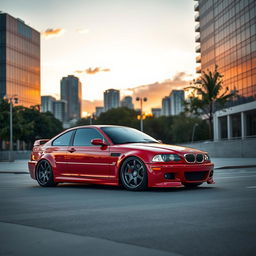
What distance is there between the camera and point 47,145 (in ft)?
42.0

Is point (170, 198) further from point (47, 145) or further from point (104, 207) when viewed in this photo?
point (47, 145)

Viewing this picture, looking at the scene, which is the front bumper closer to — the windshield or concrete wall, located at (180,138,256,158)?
the windshield

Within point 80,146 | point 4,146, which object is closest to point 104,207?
point 80,146

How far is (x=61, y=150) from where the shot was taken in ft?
40.3

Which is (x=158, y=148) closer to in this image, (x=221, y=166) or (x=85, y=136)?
(x=85, y=136)

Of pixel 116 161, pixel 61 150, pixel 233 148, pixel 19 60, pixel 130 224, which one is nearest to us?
pixel 130 224

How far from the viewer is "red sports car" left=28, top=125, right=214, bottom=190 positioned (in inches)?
404

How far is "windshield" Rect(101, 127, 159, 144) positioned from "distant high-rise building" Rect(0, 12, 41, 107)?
103 m

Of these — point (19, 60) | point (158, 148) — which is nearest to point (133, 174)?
point (158, 148)

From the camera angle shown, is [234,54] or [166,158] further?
[234,54]

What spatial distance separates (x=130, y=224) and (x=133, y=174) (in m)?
4.53

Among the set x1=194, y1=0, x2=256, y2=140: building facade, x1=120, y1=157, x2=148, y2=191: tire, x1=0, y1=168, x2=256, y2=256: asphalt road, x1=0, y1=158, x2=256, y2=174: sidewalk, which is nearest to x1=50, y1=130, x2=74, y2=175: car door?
x1=120, y1=157, x2=148, y2=191: tire

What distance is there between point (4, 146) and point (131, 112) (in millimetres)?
30235

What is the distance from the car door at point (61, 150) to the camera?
12141 mm
